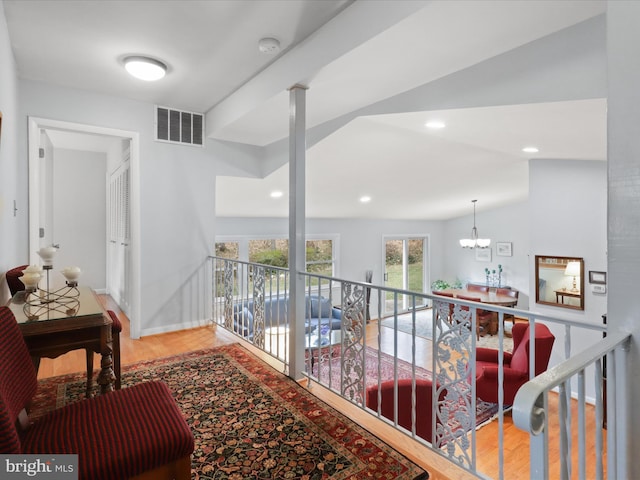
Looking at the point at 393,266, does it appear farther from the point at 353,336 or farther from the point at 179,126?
the point at 353,336

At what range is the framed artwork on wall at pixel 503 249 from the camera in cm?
846

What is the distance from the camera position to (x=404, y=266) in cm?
927

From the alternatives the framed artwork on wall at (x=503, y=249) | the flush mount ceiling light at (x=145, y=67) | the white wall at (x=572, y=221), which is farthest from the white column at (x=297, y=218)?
the framed artwork on wall at (x=503, y=249)

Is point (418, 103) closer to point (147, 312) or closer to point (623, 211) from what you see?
point (623, 211)

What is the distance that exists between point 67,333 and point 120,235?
3.46m

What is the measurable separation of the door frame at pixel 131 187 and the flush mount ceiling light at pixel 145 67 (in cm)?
97

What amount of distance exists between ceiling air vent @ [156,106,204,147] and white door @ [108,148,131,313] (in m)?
0.68

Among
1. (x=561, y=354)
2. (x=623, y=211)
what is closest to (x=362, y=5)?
(x=623, y=211)

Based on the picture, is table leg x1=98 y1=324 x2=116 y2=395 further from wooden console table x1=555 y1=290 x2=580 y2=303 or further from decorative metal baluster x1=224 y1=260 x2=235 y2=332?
wooden console table x1=555 y1=290 x2=580 y2=303

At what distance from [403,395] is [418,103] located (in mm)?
2443

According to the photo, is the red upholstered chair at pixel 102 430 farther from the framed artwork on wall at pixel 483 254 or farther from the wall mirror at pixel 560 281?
the framed artwork on wall at pixel 483 254

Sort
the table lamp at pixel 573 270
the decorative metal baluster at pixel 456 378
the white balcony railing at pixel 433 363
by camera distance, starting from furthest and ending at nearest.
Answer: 1. the table lamp at pixel 573 270
2. the decorative metal baluster at pixel 456 378
3. the white balcony railing at pixel 433 363

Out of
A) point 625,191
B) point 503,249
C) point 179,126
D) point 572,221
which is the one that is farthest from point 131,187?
point 503,249

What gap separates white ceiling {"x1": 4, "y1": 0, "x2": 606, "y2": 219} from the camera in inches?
81.5
